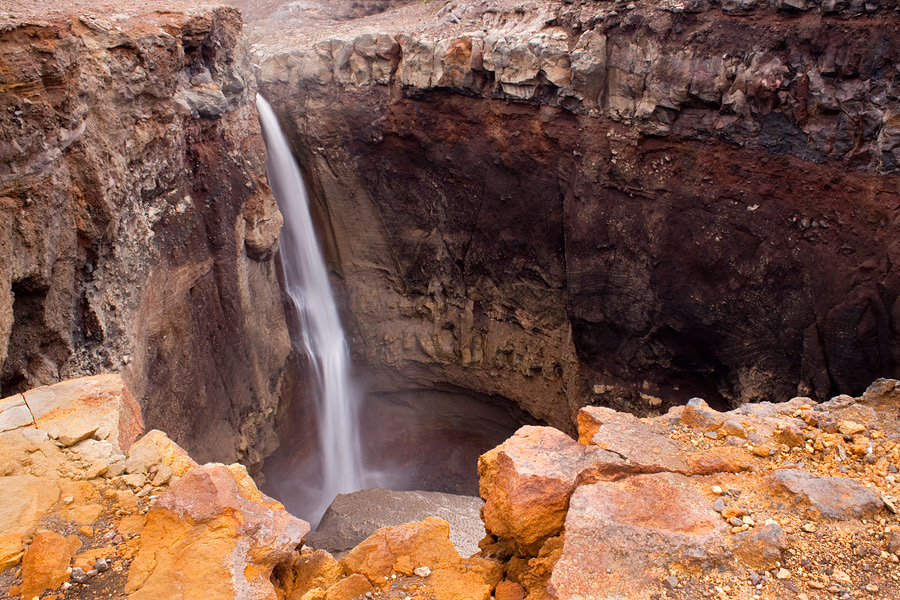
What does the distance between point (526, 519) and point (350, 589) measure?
1170mm

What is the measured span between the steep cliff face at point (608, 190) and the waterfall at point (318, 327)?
0.47 meters

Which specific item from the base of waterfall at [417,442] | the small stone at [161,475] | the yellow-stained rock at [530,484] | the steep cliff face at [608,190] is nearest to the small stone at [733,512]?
the yellow-stained rock at [530,484]

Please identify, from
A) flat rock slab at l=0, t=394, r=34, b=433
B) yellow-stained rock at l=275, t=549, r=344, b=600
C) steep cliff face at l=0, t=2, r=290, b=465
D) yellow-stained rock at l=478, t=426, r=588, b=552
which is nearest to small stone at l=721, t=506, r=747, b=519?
yellow-stained rock at l=478, t=426, r=588, b=552

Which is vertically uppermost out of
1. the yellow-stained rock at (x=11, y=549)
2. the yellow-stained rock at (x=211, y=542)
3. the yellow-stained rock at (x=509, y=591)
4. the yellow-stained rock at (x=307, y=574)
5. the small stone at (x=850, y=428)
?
the yellow-stained rock at (x=11, y=549)

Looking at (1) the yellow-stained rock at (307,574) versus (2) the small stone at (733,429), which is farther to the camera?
(2) the small stone at (733,429)

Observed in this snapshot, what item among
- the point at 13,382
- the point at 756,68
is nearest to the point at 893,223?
the point at 756,68

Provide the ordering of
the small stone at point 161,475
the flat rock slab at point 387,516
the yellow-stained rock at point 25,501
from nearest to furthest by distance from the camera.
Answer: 1. the yellow-stained rock at point 25,501
2. the small stone at point 161,475
3. the flat rock slab at point 387,516

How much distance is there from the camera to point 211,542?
3951 millimetres

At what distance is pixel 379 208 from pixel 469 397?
455cm

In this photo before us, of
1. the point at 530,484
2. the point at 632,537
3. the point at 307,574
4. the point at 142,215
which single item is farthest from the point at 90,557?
the point at 142,215

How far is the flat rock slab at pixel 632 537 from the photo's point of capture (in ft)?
11.8

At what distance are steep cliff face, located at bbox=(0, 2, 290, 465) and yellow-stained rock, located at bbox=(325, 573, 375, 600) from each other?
3.57 metres

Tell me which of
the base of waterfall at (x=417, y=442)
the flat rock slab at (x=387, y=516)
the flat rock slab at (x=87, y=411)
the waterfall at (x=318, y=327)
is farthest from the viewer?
the base of waterfall at (x=417, y=442)

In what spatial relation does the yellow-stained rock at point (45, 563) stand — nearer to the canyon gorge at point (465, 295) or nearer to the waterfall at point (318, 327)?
the canyon gorge at point (465, 295)
